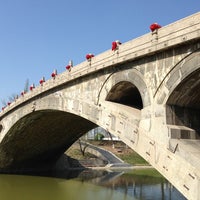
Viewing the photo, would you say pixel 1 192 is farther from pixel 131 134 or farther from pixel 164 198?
pixel 131 134

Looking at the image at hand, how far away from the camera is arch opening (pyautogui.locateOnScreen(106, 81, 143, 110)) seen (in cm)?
1248

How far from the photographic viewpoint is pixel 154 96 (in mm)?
9953

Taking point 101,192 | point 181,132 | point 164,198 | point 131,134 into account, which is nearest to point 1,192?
point 101,192

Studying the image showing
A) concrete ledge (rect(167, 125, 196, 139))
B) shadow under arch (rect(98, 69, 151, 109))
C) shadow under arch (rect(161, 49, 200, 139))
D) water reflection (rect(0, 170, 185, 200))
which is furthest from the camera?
water reflection (rect(0, 170, 185, 200))

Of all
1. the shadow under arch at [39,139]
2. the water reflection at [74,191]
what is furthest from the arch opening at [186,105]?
the shadow under arch at [39,139]

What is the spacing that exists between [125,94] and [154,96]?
333 centimetres

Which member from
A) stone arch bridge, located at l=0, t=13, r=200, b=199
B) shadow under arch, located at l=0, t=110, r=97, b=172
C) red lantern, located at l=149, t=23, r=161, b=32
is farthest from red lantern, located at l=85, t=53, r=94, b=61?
shadow under arch, located at l=0, t=110, r=97, b=172

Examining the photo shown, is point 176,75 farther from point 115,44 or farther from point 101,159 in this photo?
point 101,159

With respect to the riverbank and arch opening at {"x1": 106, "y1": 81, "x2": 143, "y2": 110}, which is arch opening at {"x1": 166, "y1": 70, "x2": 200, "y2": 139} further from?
the riverbank

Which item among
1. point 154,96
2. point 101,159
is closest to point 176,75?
point 154,96

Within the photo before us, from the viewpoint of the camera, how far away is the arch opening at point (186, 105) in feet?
29.7

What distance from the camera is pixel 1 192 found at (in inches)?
825

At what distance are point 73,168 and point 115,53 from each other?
2939 centimetres

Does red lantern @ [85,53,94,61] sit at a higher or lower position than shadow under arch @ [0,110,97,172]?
higher
